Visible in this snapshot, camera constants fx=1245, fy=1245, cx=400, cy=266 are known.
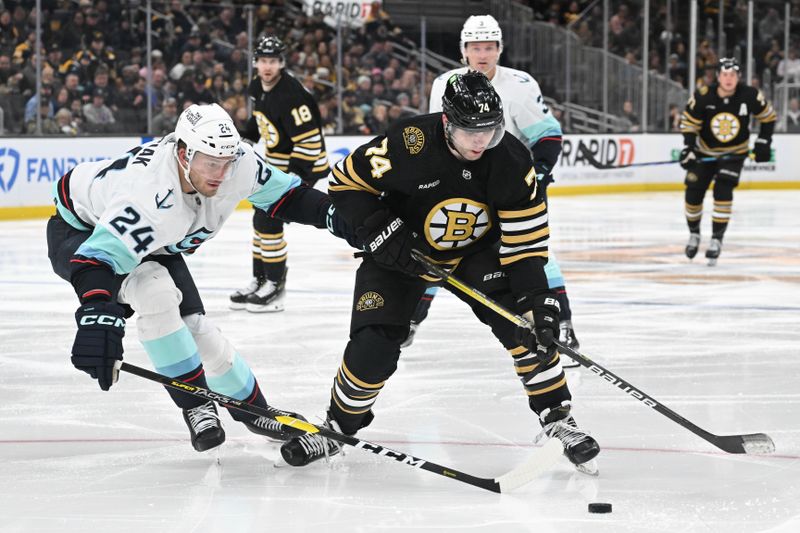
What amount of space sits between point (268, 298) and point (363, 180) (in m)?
2.87

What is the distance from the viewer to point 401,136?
3102 mm

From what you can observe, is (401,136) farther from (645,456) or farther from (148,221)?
(645,456)

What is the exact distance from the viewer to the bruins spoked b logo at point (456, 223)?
3.11m

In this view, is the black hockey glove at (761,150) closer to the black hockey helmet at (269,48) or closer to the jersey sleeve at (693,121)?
the jersey sleeve at (693,121)

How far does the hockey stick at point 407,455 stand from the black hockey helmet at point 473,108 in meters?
0.77

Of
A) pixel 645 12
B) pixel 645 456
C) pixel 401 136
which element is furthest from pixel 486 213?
pixel 645 12

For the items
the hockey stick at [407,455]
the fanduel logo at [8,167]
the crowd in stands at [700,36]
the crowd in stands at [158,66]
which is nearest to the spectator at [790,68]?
the crowd in stands at [700,36]

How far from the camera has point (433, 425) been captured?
366 cm

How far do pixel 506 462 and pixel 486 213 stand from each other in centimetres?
66

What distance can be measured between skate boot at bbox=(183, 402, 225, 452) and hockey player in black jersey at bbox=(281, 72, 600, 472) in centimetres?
18

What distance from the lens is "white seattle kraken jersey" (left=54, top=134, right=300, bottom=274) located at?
115 inches

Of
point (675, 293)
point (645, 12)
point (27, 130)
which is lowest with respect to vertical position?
point (675, 293)

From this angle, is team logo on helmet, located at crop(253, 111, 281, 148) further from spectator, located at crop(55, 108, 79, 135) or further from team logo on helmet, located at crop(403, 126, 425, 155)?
spectator, located at crop(55, 108, 79, 135)

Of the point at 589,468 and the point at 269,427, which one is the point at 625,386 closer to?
the point at 589,468
